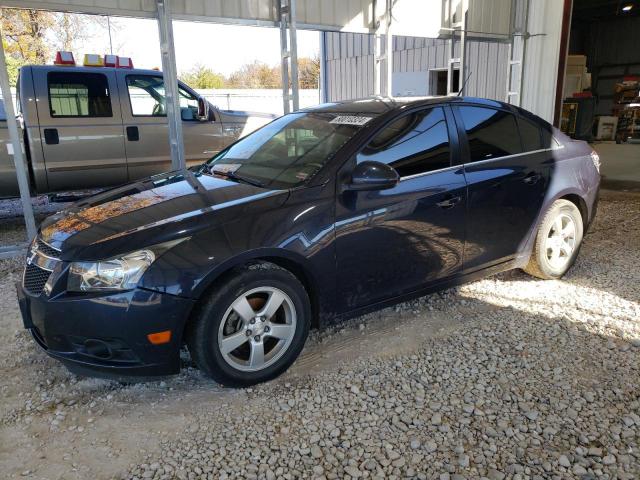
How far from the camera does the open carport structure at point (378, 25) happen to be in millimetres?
5379

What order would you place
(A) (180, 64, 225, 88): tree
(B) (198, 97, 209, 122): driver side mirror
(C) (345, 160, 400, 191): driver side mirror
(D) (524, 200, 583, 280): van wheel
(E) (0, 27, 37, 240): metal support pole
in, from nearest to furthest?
(C) (345, 160, 400, 191): driver side mirror → (D) (524, 200, 583, 280): van wheel → (E) (0, 27, 37, 240): metal support pole → (B) (198, 97, 209, 122): driver side mirror → (A) (180, 64, 225, 88): tree

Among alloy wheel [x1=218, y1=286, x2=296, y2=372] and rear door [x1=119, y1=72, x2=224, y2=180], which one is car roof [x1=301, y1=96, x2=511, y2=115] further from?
rear door [x1=119, y1=72, x2=224, y2=180]

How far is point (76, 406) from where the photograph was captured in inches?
106

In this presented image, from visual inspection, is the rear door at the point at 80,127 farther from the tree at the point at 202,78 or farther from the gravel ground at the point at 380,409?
the tree at the point at 202,78

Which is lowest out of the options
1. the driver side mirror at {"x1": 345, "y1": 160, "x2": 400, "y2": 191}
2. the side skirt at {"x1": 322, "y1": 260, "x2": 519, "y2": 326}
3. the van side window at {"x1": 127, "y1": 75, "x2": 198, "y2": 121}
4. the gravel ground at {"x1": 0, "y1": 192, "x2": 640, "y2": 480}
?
the gravel ground at {"x1": 0, "y1": 192, "x2": 640, "y2": 480}

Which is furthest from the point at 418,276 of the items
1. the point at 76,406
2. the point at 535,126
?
the point at 76,406

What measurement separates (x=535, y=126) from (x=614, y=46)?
2730cm

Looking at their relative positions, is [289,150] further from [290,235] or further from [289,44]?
[289,44]

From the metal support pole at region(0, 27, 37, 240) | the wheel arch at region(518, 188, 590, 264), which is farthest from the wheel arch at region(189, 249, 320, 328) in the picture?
the metal support pole at region(0, 27, 37, 240)

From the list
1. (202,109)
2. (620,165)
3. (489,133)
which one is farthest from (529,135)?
(620,165)

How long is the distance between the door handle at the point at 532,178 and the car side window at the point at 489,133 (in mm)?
204

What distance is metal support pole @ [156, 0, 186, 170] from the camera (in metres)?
5.42

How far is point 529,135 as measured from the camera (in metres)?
3.97

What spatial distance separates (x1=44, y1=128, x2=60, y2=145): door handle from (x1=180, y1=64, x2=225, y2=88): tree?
112 feet
